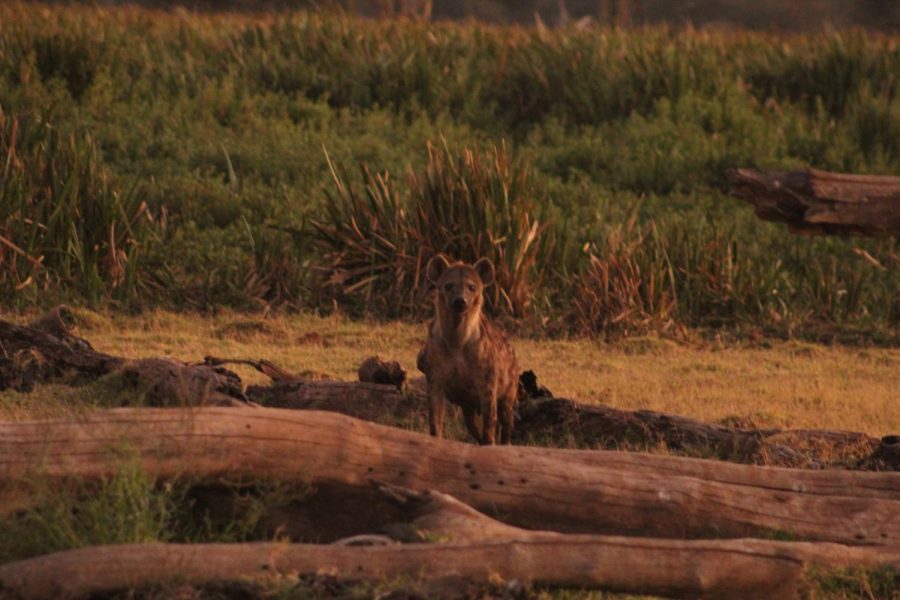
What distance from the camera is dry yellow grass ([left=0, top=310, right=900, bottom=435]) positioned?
34.3ft

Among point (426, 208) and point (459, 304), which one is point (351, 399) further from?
point (426, 208)

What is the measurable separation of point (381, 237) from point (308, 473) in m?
7.67

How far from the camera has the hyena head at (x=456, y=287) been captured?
783 centimetres

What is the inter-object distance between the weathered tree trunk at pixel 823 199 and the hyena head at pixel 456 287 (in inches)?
75.9

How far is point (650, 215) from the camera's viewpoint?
16500mm

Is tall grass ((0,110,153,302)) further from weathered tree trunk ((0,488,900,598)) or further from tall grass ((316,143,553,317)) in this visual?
weathered tree trunk ((0,488,900,598))

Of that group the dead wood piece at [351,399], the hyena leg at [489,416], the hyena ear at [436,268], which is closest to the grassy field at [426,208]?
the dead wood piece at [351,399]

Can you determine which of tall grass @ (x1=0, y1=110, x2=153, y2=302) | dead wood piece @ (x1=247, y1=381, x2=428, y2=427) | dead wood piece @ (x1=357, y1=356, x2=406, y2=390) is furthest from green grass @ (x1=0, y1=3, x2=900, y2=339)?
dead wood piece @ (x1=247, y1=381, x2=428, y2=427)

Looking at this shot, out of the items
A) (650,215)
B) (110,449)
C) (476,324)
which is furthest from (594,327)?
(110,449)

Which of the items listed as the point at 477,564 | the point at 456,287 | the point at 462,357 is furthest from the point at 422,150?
the point at 477,564

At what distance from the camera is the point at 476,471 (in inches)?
247

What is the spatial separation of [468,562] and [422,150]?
1229 cm

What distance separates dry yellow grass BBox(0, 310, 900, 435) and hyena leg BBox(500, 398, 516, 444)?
2.00 meters

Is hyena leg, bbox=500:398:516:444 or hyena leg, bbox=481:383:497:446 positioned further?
hyena leg, bbox=500:398:516:444
